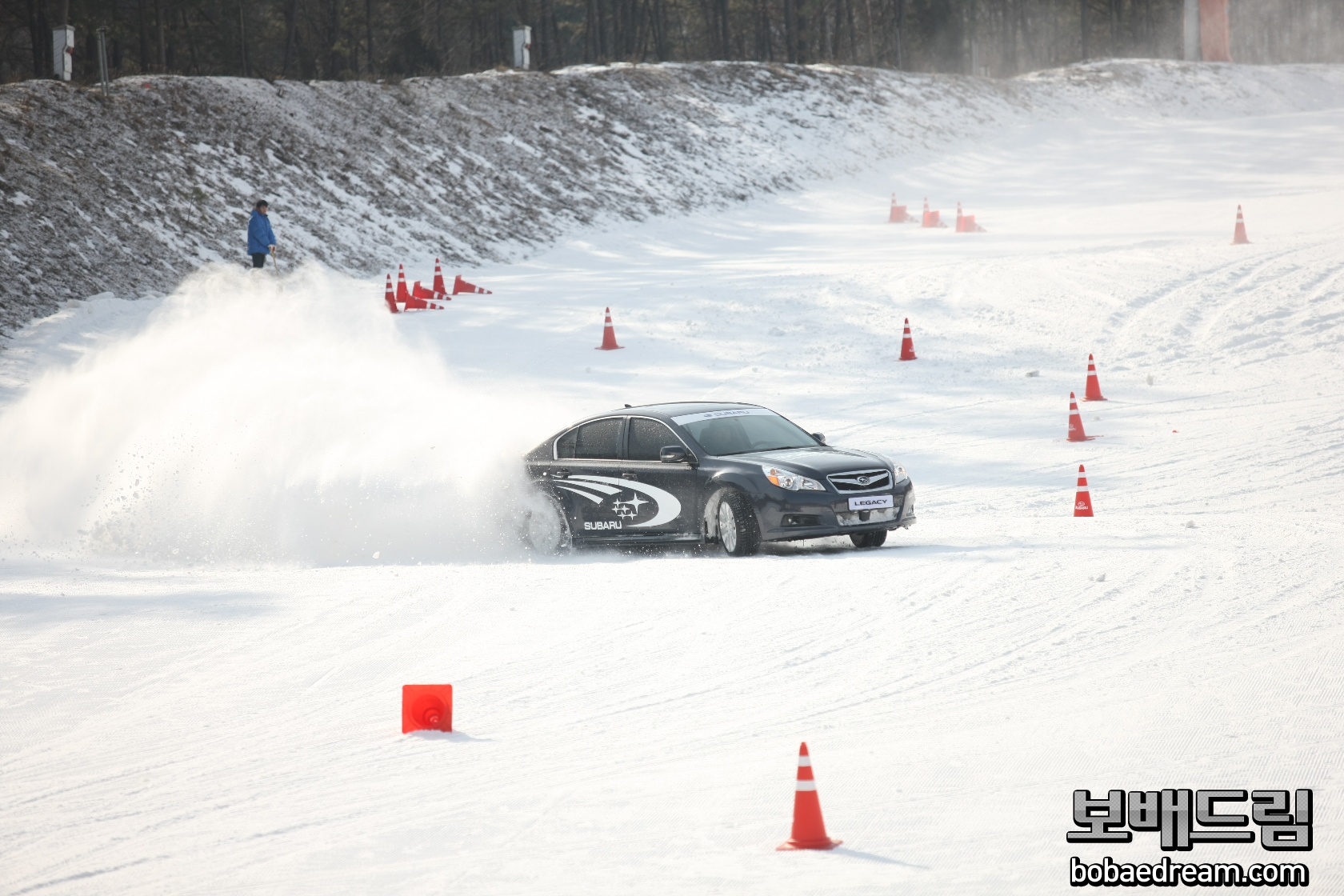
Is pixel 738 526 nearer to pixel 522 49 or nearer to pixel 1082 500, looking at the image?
pixel 1082 500

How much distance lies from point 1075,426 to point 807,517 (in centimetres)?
643

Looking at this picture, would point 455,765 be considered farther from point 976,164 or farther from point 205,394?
point 976,164

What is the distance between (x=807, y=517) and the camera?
437 inches

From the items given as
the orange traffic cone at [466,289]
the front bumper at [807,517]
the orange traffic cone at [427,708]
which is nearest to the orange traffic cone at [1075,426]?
the front bumper at [807,517]

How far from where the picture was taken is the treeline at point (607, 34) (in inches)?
1993

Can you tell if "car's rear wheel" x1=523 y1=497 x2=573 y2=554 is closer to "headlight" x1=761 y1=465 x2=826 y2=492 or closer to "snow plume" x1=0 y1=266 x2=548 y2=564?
"snow plume" x1=0 y1=266 x2=548 y2=564

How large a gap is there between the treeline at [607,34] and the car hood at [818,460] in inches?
1205

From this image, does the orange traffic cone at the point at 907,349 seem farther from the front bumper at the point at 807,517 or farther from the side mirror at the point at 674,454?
the front bumper at the point at 807,517

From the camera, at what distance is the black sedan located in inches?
440

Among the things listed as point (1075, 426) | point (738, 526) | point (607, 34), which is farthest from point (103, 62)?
point (607, 34)

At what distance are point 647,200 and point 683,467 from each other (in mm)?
28323

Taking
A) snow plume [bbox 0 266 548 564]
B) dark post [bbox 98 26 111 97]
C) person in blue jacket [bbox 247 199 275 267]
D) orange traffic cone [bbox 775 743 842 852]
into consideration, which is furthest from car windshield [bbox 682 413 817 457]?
dark post [bbox 98 26 111 97]

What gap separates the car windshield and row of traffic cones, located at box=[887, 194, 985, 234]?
23.2 meters

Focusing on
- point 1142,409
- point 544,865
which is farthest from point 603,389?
point 544,865
